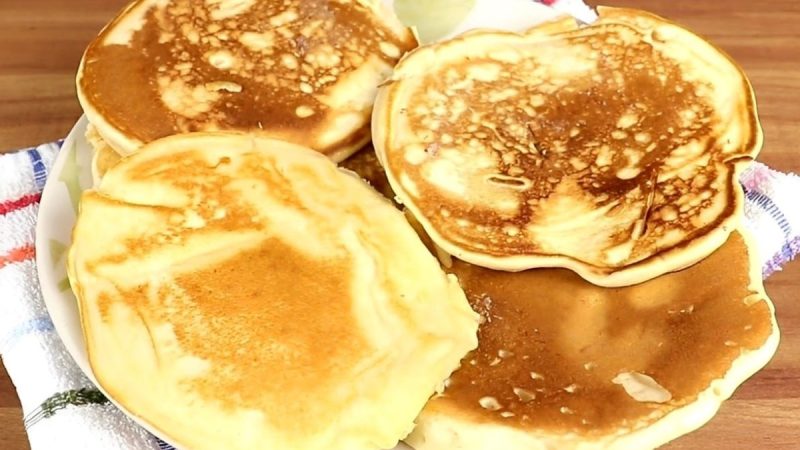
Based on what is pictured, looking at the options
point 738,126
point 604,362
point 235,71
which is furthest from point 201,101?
point 738,126

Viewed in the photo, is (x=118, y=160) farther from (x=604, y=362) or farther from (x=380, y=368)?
(x=604, y=362)

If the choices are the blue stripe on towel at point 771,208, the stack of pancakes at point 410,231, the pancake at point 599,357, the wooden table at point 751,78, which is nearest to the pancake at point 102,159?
the stack of pancakes at point 410,231

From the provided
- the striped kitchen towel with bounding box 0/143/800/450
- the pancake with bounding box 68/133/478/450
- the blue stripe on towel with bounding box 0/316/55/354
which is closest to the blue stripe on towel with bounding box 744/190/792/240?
the striped kitchen towel with bounding box 0/143/800/450

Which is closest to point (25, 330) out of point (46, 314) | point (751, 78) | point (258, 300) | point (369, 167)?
point (46, 314)

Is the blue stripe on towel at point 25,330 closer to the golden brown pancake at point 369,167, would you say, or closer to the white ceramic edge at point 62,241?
the white ceramic edge at point 62,241

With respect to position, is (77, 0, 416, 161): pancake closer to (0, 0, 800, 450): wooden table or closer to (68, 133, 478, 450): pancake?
(68, 133, 478, 450): pancake

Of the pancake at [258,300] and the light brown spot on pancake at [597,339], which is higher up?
the pancake at [258,300]
